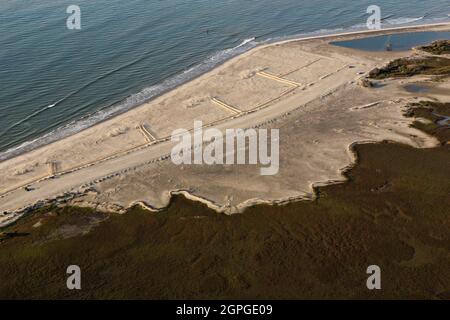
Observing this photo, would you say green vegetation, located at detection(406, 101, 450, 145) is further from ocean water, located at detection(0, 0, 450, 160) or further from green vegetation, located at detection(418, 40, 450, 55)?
ocean water, located at detection(0, 0, 450, 160)

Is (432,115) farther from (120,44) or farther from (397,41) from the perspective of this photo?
(120,44)

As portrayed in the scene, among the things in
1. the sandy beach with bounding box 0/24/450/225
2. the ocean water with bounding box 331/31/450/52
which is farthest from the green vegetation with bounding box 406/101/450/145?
the ocean water with bounding box 331/31/450/52

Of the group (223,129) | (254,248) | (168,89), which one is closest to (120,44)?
(168,89)

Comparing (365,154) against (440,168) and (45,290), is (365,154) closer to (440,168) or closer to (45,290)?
(440,168)

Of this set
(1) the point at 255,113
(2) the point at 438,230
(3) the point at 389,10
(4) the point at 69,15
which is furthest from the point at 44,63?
(3) the point at 389,10


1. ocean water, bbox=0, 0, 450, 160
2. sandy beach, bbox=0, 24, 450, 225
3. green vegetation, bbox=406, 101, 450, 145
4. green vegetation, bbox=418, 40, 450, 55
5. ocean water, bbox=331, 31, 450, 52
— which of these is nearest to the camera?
sandy beach, bbox=0, 24, 450, 225
